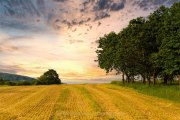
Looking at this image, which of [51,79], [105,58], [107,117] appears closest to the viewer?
[107,117]

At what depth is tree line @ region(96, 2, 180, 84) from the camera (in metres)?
61.4

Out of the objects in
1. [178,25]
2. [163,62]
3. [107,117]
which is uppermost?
[178,25]

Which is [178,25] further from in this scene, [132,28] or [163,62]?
[132,28]

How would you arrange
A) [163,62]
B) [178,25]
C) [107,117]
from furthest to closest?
[163,62]
[178,25]
[107,117]

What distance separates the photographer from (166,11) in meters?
68.9

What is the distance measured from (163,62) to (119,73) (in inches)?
1667

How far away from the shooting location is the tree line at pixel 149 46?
6141 centimetres

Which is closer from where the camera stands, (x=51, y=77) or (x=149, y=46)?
(x=149, y=46)

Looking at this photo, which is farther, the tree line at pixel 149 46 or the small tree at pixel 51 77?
the small tree at pixel 51 77

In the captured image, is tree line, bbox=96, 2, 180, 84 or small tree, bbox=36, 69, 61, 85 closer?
tree line, bbox=96, 2, 180, 84

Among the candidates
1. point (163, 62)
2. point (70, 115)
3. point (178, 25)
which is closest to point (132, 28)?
point (163, 62)

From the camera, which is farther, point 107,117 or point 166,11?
point 166,11

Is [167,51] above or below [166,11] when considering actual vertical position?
below

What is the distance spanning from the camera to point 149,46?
254 feet
